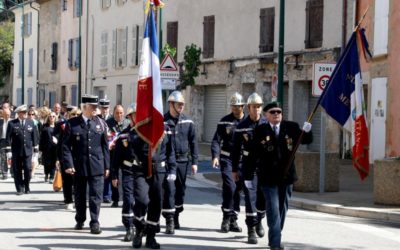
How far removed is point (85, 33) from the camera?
47.7 meters

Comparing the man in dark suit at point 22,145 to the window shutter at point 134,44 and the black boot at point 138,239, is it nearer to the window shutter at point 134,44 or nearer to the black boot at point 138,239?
the black boot at point 138,239

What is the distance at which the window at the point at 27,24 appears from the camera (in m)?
58.7

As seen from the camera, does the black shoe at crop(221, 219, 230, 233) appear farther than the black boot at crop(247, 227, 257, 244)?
Yes

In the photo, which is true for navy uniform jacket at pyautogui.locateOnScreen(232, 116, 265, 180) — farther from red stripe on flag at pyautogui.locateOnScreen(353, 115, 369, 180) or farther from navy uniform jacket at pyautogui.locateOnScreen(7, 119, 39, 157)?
navy uniform jacket at pyautogui.locateOnScreen(7, 119, 39, 157)

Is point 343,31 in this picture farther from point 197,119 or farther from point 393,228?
point 393,228

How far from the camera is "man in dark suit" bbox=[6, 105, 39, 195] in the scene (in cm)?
1759

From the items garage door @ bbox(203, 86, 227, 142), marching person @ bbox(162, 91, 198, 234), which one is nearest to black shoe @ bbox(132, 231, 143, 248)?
marching person @ bbox(162, 91, 198, 234)

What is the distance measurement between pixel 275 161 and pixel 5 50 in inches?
2311

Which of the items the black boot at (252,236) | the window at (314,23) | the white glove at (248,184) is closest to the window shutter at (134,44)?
the window at (314,23)

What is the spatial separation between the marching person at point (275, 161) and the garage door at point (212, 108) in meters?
24.9

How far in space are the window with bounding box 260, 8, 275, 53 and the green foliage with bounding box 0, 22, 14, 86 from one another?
37754mm

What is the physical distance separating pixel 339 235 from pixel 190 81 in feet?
61.4

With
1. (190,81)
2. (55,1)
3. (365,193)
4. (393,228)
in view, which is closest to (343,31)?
(190,81)

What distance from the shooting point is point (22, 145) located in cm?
1778
